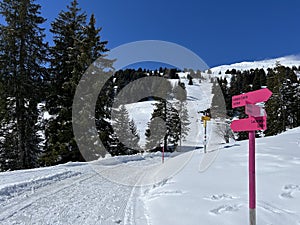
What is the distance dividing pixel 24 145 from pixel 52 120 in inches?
119

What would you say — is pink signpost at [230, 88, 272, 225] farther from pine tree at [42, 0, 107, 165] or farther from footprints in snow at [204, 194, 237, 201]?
pine tree at [42, 0, 107, 165]

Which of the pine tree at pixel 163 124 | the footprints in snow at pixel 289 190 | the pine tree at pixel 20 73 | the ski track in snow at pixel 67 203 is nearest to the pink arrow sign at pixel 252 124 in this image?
the ski track in snow at pixel 67 203

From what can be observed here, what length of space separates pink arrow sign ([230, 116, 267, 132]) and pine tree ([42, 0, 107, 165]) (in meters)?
14.8

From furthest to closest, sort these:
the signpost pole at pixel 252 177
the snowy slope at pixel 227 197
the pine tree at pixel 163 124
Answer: the pine tree at pixel 163 124, the snowy slope at pixel 227 197, the signpost pole at pixel 252 177

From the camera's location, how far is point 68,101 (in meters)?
17.7

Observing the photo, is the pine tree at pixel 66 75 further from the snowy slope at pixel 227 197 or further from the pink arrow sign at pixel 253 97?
the pink arrow sign at pixel 253 97

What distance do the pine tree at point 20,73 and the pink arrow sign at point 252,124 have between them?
14674 millimetres

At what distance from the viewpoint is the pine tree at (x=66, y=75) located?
55.3 feet

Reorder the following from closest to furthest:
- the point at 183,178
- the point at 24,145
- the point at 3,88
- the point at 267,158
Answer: the point at 183,178 < the point at 267,158 < the point at 3,88 < the point at 24,145

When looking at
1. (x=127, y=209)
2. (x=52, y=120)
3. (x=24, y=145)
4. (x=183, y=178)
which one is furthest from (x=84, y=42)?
(x=127, y=209)

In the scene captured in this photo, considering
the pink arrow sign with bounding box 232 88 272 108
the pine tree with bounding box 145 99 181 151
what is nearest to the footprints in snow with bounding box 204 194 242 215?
the pink arrow sign with bounding box 232 88 272 108

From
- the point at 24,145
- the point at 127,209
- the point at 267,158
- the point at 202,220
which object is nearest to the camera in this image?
the point at 202,220

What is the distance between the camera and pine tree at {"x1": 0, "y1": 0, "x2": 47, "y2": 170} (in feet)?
48.5

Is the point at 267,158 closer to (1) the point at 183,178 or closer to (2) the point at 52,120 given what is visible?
(1) the point at 183,178
